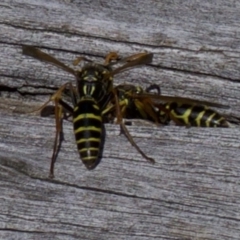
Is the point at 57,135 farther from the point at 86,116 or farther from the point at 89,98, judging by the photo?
the point at 89,98

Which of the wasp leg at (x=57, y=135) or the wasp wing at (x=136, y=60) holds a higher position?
the wasp wing at (x=136, y=60)

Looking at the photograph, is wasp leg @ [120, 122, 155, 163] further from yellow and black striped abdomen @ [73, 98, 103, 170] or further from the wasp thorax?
the wasp thorax

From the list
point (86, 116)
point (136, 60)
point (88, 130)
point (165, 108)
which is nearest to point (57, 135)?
point (88, 130)

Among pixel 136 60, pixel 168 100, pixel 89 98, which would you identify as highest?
pixel 136 60

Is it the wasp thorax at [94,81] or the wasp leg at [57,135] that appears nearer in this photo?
the wasp leg at [57,135]

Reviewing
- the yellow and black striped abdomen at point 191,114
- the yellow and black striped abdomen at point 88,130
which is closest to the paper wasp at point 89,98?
the yellow and black striped abdomen at point 88,130

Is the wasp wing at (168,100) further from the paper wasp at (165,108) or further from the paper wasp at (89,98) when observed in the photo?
the paper wasp at (89,98)

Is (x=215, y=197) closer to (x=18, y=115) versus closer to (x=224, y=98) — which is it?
(x=224, y=98)
